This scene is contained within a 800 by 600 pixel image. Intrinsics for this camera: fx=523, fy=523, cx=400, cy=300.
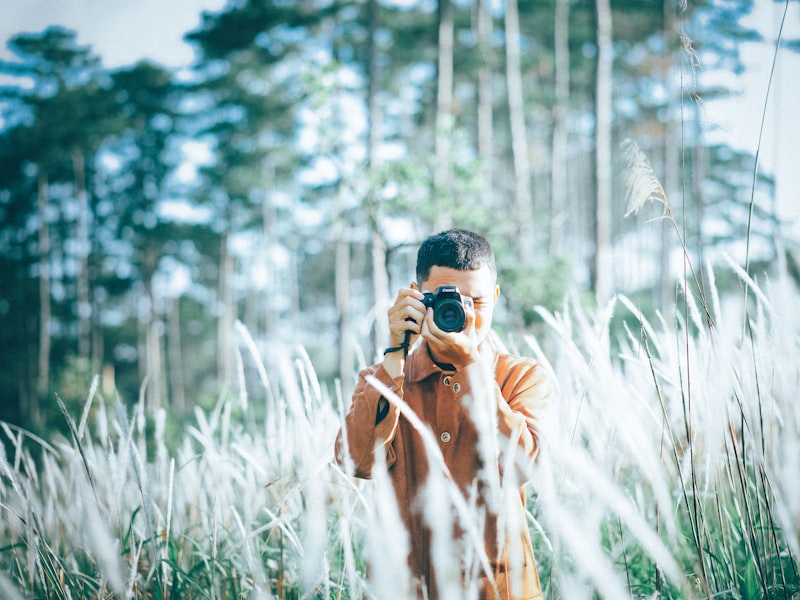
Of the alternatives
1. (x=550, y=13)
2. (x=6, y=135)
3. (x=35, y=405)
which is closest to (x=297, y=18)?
(x=550, y=13)

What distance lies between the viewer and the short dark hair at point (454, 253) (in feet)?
4.05

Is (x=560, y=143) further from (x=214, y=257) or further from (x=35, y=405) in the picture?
(x=35, y=405)

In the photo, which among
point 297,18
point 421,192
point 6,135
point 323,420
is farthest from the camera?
point 6,135

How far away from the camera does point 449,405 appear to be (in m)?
1.22

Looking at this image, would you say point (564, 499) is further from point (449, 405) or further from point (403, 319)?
point (403, 319)

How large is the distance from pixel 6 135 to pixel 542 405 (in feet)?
56.3

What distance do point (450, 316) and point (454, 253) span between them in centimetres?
20

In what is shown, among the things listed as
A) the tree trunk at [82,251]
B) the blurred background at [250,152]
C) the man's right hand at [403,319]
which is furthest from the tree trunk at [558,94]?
the tree trunk at [82,251]

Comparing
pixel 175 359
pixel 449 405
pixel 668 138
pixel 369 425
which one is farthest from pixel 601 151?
pixel 175 359

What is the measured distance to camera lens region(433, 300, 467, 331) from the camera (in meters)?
1.09

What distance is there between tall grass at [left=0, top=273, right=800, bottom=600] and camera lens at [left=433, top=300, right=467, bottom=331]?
172mm

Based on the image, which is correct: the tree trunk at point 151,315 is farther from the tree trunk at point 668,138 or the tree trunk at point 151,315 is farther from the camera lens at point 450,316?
the camera lens at point 450,316

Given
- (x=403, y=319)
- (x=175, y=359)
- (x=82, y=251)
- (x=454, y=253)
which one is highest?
(x=82, y=251)

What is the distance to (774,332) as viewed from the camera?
47.1 inches
